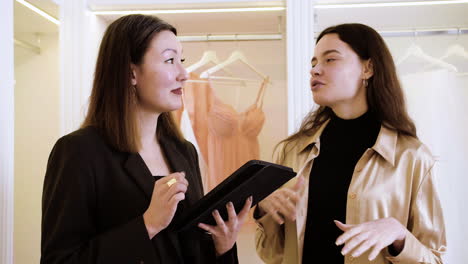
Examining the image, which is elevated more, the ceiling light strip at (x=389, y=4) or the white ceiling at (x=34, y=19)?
the ceiling light strip at (x=389, y=4)

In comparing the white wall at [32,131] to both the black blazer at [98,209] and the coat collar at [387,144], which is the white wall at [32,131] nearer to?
the black blazer at [98,209]

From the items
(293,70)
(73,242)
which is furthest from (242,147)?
(73,242)

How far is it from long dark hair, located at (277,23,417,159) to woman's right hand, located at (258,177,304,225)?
30cm

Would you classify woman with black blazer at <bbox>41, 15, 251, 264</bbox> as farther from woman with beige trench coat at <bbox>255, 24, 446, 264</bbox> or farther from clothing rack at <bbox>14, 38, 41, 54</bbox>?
clothing rack at <bbox>14, 38, 41, 54</bbox>

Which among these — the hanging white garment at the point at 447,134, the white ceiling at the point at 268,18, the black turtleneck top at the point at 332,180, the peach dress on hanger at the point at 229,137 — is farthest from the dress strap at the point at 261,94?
the black turtleneck top at the point at 332,180

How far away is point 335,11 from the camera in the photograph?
208 centimetres

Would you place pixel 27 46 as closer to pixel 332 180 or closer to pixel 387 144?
pixel 332 180

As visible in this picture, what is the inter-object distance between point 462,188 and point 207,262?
1.24 m

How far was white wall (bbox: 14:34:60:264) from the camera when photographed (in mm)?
2127

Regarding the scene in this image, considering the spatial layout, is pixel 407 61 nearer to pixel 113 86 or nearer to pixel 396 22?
pixel 396 22

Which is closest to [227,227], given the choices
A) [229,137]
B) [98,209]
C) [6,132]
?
[98,209]

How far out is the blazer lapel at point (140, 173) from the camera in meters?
1.23

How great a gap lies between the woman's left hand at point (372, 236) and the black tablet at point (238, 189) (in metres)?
0.19

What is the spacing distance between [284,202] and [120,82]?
54 centimetres
